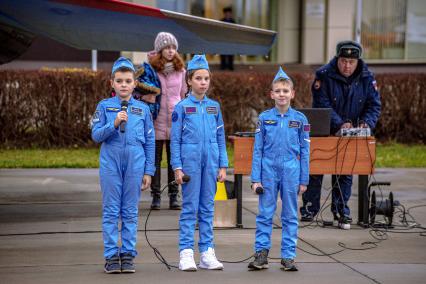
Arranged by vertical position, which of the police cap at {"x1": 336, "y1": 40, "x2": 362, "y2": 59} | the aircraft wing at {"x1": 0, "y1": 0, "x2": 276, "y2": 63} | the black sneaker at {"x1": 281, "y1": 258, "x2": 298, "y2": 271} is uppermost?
the aircraft wing at {"x1": 0, "y1": 0, "x2": 276, "y2": 63}

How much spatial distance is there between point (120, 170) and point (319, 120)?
2.99m

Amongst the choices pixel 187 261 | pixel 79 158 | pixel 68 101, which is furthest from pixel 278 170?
pixel 68 101

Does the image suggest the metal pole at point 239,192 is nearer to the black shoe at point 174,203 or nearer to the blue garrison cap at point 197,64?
the black shoe at point 174,203

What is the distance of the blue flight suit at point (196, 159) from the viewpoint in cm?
752

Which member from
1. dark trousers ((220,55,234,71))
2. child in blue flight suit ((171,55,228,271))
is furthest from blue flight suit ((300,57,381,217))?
dark trousers ((220,55,234,71))

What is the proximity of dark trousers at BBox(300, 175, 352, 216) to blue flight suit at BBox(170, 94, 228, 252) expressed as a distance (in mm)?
2608

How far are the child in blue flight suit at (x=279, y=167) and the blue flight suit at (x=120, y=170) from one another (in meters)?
1.01

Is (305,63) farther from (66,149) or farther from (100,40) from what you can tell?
(100,40)

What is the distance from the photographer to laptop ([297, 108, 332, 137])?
31.1 feet

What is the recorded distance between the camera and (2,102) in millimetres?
17344

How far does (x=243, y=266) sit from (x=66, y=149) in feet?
34.9

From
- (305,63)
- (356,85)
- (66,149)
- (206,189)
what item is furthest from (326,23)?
(206,189)

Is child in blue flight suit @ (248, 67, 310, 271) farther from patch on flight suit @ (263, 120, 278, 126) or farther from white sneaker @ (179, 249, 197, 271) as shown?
white sneaker @ (179, 249, 197, 271)

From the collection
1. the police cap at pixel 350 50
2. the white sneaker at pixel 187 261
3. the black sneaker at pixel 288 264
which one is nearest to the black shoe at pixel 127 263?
the white sneaker at pixel 187 261
